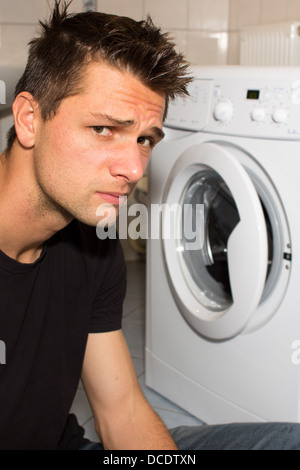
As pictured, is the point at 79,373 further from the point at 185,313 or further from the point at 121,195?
the point at 185,313

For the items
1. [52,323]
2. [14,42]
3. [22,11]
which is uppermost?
[22,11]

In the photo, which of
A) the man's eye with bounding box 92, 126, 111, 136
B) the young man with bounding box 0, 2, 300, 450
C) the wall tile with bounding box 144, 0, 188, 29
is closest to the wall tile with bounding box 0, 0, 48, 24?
the wall tile with bounding box 144, 0, 188, 29

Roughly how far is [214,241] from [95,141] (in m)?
0.80

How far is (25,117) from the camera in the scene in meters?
0.85

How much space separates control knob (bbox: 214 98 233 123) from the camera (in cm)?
139

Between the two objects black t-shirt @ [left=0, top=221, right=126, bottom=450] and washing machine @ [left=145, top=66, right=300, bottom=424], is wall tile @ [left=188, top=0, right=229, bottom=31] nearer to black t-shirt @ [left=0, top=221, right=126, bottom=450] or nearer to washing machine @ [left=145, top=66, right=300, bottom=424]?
washing machine @ [left=145, top=66, right=300, bottom=424]

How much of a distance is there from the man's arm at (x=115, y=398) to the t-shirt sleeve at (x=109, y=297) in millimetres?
18

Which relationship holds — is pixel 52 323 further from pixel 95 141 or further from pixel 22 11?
pixel 22 11

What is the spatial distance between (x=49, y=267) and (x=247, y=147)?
0.64 metres

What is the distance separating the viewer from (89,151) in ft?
2.70

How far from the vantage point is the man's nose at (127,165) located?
0.82 meters

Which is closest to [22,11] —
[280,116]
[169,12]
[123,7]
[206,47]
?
[123,7]

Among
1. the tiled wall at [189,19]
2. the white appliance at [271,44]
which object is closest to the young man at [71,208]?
the tiled wall at [189,19]
